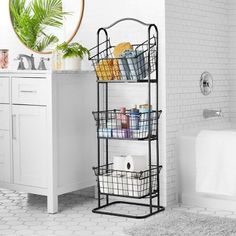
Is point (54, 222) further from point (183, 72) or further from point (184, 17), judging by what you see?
point (184, 17)

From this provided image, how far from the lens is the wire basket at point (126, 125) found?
4.78m

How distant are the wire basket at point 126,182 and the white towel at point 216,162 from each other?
340 millimetres

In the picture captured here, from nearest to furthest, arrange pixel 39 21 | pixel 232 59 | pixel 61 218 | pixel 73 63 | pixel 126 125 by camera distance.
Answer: pixel 61 218 → pixel 126 125 → pixel 73 63 → pixel 39 21 → pixel 232 59

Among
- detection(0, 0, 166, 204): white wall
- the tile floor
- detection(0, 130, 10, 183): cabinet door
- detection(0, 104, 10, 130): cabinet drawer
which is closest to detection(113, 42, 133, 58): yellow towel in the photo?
detection(0, 0, 166, 204): white wall

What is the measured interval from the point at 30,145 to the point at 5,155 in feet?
1.01

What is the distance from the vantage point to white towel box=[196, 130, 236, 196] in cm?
484

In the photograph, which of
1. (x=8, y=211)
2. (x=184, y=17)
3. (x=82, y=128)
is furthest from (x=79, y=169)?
(x=184, y=17)

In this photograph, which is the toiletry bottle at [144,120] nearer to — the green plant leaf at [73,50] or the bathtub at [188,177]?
the bathtub at [188,177]

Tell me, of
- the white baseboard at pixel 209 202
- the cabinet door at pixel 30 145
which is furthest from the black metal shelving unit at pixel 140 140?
the cabinet door at pixel 30 145

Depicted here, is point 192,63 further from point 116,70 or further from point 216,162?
point 216,162

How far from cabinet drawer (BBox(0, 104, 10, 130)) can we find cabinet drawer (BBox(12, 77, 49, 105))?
4.3 inches

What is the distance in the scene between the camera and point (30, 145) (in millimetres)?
5027

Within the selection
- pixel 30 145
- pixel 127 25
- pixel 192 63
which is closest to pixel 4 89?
pixel 30 145

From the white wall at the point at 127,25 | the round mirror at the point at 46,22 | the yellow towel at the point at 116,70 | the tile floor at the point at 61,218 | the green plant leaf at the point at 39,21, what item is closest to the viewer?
the tile floor at the point at 61,218
